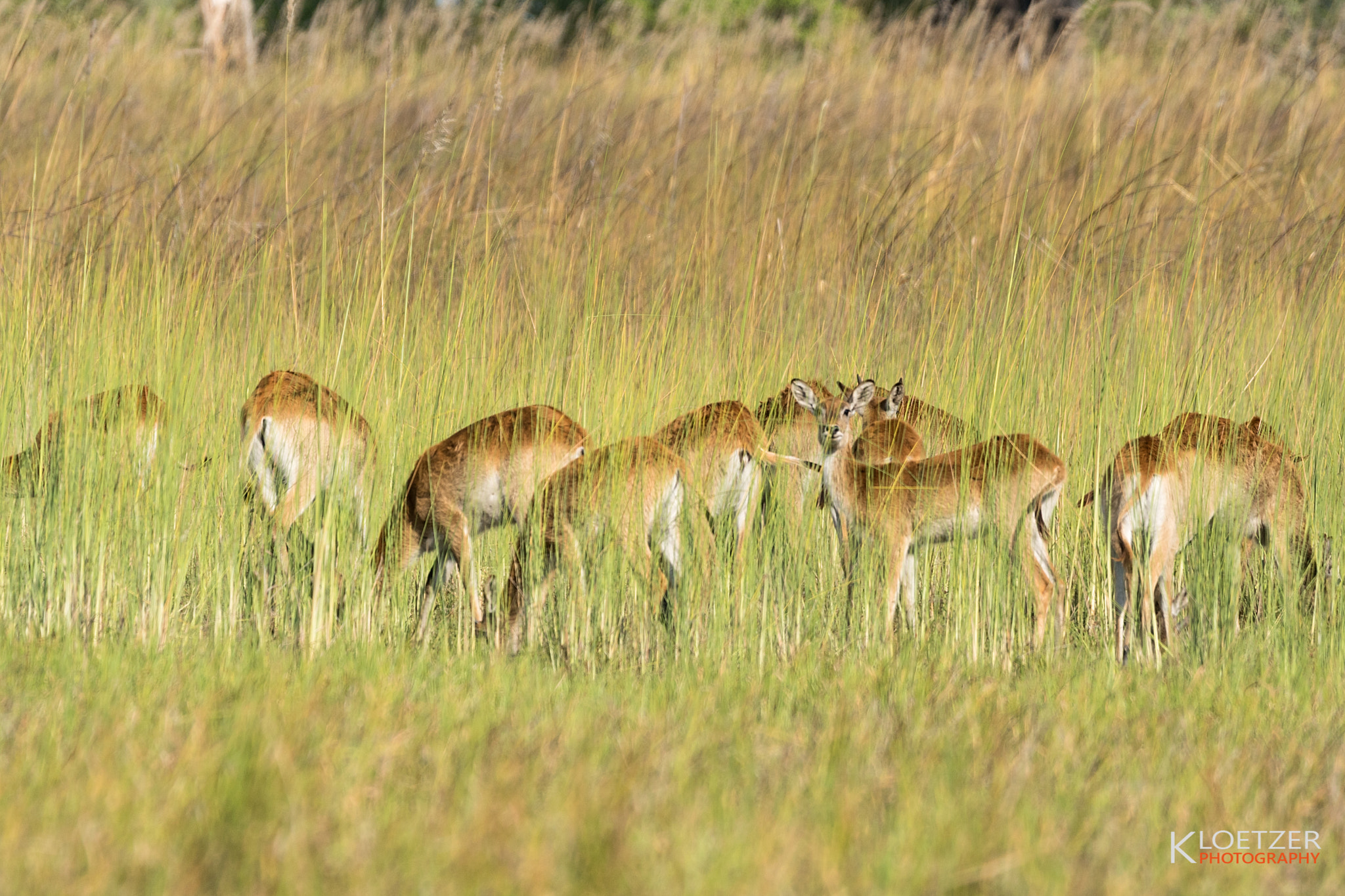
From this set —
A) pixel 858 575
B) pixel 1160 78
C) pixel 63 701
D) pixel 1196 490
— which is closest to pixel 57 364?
pixel 63 701

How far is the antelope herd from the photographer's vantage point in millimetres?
4594

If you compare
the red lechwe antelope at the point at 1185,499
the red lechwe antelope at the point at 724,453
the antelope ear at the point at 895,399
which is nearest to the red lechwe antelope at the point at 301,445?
the red lechwe antelope at the point at 724,453

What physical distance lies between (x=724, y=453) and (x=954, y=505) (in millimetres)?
802

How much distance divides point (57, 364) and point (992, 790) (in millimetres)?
3821

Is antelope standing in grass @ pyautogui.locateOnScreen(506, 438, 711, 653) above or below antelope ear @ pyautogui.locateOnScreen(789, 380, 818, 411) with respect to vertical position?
below

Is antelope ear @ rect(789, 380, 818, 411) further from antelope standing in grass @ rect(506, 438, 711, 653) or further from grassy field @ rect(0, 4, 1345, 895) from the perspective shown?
antelope standing in grass @ rect(506, 438, 711, 653)

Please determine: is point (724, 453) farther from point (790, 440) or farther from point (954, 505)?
point (790, 440)

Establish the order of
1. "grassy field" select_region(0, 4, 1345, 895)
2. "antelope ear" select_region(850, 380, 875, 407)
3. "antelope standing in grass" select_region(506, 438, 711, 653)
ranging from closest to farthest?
"grassy field" select_region(0, 4, 1345, 895) < "antelope standing in grass" select_region(506, 438, 711, 653) < "antelope ear" select_region(850, 380, 875, 407)

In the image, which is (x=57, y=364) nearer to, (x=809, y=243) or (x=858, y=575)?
(x=858, y=575)

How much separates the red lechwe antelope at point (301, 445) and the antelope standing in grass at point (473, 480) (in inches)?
6.9

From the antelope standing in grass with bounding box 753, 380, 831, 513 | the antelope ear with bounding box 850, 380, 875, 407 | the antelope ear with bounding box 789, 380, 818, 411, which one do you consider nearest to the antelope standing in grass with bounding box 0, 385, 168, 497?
the antelope standing in grass with bounding box 753, 380, 831, 513

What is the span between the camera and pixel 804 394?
5387 millimetres

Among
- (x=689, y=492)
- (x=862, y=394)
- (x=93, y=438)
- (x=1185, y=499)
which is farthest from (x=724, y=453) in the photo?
(x=93, y=438)

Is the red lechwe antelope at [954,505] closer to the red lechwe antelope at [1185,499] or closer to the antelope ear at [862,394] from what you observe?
the antelope ear at [862,394]
